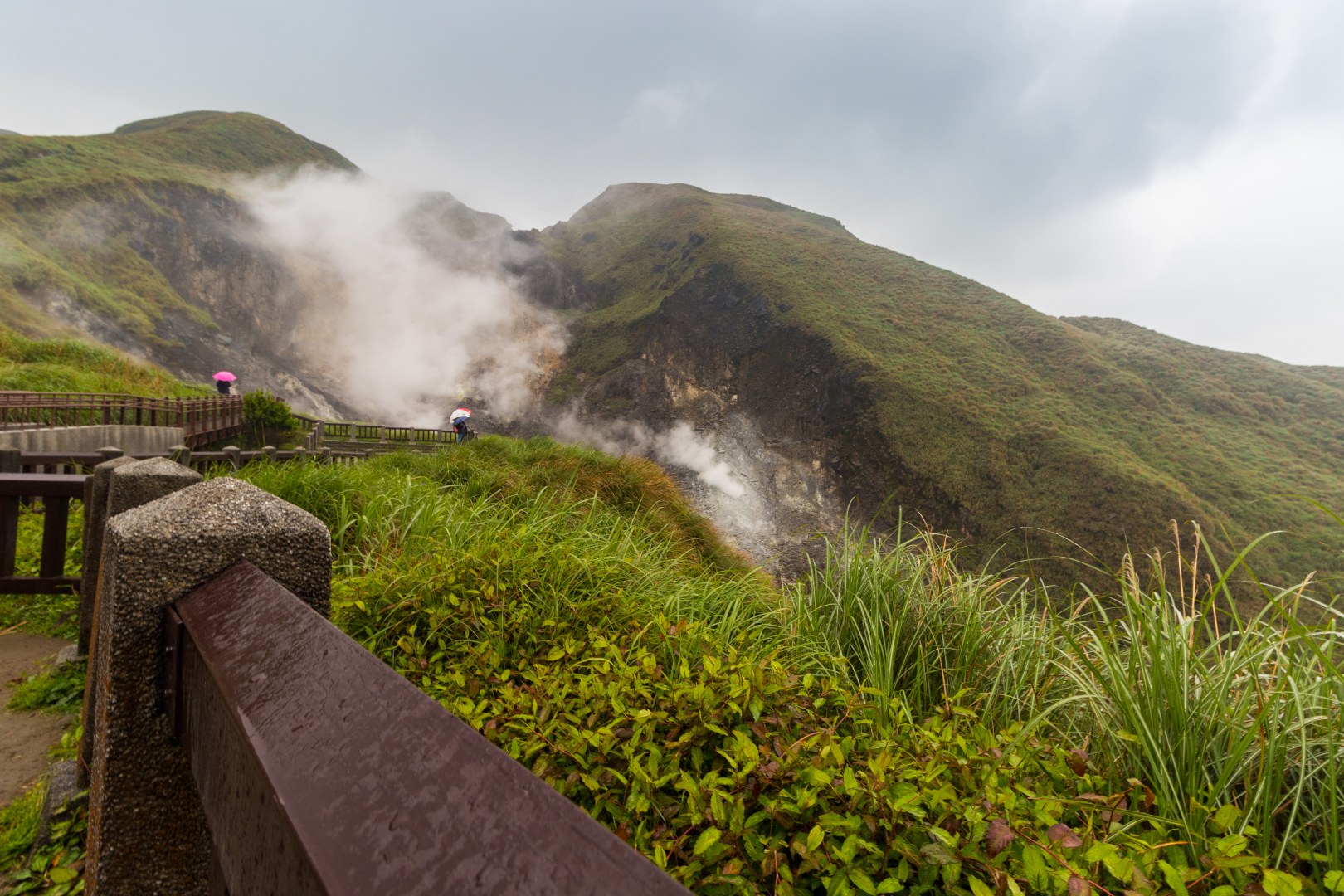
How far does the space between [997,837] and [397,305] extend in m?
79.1

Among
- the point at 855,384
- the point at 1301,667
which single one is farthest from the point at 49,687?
the point at 855,384

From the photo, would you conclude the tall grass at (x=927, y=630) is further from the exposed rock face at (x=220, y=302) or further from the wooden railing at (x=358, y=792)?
the exposed rock face at (x=220, y=302)

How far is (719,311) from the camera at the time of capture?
7325 centimetres

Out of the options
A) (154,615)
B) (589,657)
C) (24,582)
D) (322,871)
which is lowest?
(24,582)

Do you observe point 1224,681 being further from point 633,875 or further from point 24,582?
point 24,582

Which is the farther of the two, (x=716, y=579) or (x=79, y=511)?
(x=79, y=511)

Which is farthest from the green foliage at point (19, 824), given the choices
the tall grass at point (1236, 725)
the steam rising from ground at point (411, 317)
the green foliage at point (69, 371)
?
the steam rising from ground at point (411, 317)

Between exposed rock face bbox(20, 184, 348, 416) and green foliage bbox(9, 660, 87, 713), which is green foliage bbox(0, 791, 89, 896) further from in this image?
exposed rock face bbox(20, 184, 348, 416)

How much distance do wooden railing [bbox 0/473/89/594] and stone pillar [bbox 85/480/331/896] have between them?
432 cm

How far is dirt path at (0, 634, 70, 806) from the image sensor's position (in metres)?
2.46

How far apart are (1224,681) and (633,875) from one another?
261cm

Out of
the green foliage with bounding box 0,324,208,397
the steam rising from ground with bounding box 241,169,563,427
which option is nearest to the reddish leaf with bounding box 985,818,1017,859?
the green foliage with bounding box 0,324,208,397

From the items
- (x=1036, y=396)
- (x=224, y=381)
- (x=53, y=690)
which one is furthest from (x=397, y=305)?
(x=53, y=690)

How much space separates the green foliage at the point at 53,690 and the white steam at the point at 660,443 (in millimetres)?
50225
